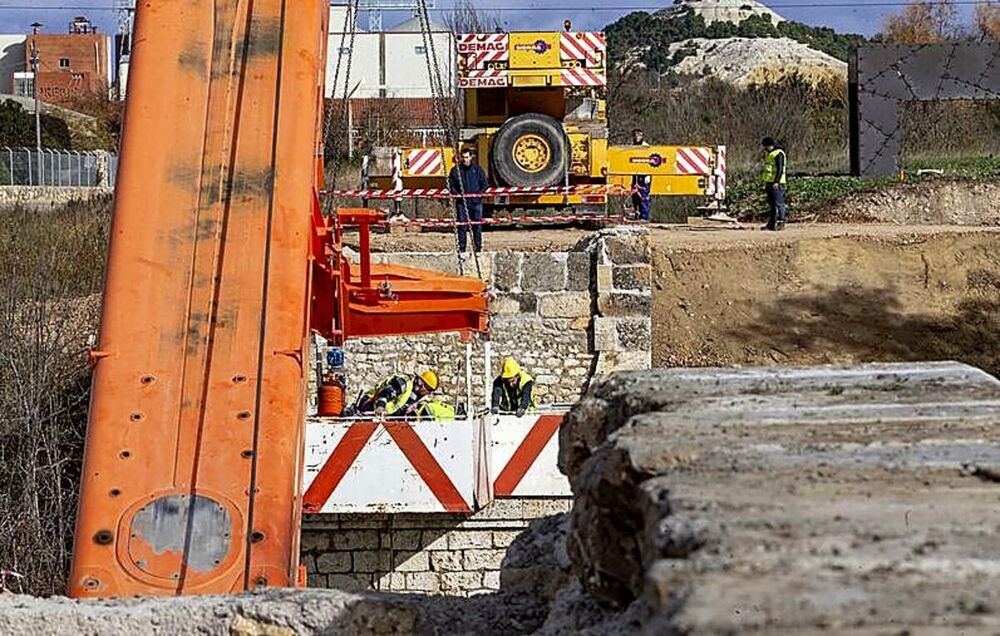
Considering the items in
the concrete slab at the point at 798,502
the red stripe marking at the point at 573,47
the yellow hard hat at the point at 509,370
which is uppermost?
the red stripe marking at the point at 573,47

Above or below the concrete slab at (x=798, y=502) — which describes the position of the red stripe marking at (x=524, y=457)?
below

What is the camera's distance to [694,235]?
20125mm

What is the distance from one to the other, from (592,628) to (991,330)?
1714cm

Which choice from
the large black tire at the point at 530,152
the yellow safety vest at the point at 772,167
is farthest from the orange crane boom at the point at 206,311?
the large black tire at the point at 530,152

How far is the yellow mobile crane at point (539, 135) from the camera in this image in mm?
19875

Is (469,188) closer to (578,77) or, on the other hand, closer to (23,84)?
(578,77)

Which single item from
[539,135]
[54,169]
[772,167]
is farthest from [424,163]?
[54,169]

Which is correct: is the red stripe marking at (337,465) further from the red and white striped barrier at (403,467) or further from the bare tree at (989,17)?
the bare tree at (989,17)

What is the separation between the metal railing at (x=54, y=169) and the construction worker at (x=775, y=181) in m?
21.6

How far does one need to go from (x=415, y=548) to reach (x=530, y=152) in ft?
36.1

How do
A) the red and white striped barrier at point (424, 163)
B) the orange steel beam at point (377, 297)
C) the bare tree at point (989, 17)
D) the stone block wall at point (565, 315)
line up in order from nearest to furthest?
the orange steel beam at point (377, 297)
the stone block wall at point (565, 315)
the red and white striped barrier at point (424, 163)
the bare tree at point (989, 17)

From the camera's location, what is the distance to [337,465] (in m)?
9.21

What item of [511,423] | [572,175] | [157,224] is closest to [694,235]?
[572,175]

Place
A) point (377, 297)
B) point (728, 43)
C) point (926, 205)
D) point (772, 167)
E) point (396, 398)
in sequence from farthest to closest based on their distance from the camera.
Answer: point (728, 43), point (926, 205), point (772, 167), point (396, 398), point (377, 297)
